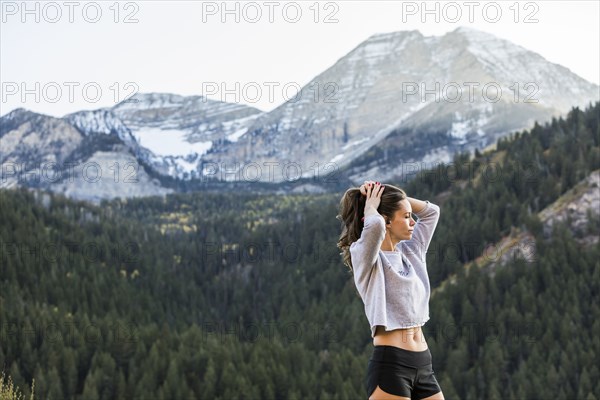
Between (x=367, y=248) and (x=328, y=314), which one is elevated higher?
(x=367, y=248)

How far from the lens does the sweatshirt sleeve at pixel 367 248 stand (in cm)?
749

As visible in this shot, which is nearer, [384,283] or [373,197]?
[384,283]

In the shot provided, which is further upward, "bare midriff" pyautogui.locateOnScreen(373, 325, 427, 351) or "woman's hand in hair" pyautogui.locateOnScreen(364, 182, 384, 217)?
"woman's hand in hair" pyautogui.locateOnScreen(364, 182, 384, 217)

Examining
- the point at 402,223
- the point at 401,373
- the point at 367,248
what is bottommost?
the point at 401,373

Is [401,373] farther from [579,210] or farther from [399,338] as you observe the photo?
[579,210]

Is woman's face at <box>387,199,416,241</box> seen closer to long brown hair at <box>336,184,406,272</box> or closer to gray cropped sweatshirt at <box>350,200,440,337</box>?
long brown hair at <box>336,184,406,272</box>

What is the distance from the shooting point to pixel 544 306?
12900 centimetres

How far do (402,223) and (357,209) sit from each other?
19.8 inches

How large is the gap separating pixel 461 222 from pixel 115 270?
294ft

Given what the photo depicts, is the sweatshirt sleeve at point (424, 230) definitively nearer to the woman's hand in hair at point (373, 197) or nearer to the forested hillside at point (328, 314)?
the woman's hand in hair at point (373, 197)

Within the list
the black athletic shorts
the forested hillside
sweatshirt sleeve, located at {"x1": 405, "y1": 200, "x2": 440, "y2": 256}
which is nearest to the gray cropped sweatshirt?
the black athletic shorts

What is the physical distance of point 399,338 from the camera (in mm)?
7727

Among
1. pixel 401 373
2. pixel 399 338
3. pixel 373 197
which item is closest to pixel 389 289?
pixel 399 338

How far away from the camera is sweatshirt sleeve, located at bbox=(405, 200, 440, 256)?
8.81 metres
